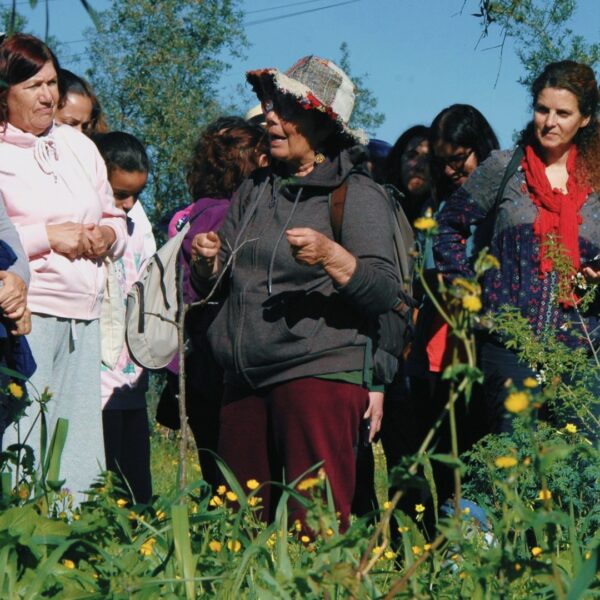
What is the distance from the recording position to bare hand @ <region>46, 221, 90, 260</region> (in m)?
4.72

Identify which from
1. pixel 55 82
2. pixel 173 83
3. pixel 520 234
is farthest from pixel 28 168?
pixel 173 83

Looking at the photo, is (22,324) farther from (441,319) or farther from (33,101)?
(441,319)

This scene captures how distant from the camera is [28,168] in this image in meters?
4.73

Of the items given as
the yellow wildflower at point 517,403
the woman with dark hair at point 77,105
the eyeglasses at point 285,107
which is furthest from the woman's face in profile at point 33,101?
the yellow wildflower at point 517,403

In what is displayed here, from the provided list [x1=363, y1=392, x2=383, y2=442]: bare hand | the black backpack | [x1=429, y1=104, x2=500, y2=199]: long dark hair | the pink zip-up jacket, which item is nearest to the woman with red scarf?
the black backpack

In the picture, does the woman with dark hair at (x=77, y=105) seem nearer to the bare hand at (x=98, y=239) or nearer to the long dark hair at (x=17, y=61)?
the long dark hair at (x=17, y=61)

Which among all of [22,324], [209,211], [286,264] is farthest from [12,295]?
[209,211]

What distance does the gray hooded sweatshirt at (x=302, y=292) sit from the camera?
431cm

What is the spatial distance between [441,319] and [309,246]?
5.58 ft

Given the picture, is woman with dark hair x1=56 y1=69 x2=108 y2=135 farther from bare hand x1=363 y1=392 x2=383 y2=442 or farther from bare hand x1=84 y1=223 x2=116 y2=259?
bare hand x1=363 y1=392 x2=383 y2=442

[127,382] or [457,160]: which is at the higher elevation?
[457,160]

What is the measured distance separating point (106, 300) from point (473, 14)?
243 cm

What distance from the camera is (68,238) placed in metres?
4.73

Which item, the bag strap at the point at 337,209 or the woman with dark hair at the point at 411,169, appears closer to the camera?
the bag strap at the point at 337,209
